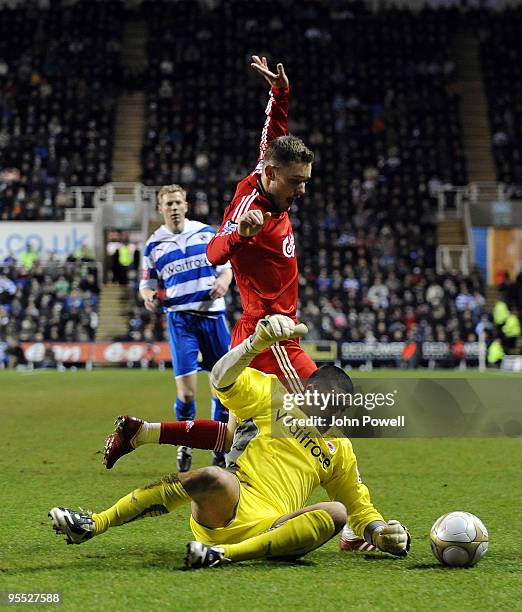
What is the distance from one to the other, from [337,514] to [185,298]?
159 inches

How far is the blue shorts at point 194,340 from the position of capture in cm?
794

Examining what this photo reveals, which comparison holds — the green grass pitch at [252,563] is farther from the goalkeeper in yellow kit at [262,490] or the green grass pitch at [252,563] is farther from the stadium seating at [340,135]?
the stadium seating at [340,135]

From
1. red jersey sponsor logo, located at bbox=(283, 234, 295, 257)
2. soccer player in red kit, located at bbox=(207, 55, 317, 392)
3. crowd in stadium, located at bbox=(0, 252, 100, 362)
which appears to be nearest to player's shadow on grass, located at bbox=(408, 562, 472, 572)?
soccer player in red kit, located at bbox=(207, 55, 317, 392)

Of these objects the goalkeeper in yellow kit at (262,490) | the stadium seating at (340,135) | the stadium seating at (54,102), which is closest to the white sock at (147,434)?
the goalkeeper in yellow kit at (262,490)

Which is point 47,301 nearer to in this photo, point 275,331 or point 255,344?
point 255,344

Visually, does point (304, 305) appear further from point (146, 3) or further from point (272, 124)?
point (272, 124)

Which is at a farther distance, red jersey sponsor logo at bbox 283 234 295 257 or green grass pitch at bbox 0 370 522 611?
red jersey sponsor logo at bbox 283 234 295 257

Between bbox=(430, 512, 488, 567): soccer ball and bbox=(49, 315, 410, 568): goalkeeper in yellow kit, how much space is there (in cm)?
16

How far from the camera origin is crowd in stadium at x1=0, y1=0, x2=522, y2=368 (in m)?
25.2

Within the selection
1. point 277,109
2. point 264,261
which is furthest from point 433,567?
point 277,109

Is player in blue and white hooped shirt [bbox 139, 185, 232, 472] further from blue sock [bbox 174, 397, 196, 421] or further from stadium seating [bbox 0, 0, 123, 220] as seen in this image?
stadium seating [bbox 0, 0, 123, 220]

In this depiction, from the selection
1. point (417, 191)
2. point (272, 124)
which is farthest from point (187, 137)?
point (272, 124)

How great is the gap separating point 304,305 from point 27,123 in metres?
12.6

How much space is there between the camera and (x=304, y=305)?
25.1m
